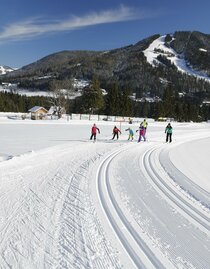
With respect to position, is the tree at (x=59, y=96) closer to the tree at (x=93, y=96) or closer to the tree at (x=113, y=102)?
the tree at (x=93, y=96)

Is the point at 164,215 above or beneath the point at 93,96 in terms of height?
beneath

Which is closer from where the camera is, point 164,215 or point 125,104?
point 164,215

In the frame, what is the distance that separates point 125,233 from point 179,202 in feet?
9.58

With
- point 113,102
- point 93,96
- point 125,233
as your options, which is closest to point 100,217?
point 125,233

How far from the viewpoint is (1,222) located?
22.3 ft

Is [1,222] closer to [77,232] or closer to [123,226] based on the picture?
[77,232]

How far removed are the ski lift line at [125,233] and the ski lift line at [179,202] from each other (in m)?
1.59

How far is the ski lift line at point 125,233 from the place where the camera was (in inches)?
214

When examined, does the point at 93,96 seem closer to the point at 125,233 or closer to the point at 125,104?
the point at 125,104

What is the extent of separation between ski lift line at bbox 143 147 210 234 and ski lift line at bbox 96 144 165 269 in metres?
1.59

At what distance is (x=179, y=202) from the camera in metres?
8.88

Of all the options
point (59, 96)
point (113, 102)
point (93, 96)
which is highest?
point (93, 96)

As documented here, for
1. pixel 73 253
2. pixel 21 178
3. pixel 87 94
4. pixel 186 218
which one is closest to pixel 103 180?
pixel 21 178

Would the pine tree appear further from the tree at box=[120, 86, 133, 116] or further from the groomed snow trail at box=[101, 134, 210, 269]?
the groomed snow trail at box=[101, 134, 210, 269]
